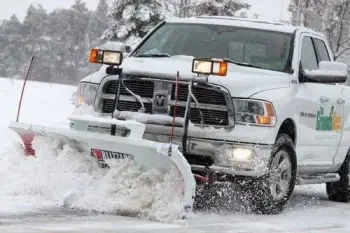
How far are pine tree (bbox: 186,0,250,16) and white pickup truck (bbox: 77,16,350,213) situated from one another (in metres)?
25.3

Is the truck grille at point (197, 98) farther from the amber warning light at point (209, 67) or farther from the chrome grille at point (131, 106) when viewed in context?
the amber warning light at point (209, 67)

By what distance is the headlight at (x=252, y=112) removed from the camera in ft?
23.7

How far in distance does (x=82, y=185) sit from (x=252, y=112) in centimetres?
155

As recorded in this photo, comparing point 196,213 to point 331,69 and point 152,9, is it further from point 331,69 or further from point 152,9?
point 152,9

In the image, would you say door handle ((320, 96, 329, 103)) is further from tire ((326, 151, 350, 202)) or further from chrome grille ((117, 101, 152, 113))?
chrome grille ((117, 101, 152, 113))

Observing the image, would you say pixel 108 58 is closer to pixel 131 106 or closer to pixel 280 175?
pixel 131 106

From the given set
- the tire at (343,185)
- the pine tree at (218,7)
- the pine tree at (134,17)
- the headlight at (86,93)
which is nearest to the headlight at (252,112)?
the headlight at (86,93)

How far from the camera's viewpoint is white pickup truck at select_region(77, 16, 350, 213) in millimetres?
7223

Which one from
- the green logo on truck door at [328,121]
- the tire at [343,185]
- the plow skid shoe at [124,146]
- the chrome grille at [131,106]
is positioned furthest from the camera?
the tire at [343,185]

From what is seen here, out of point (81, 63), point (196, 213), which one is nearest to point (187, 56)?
point (196, 213)

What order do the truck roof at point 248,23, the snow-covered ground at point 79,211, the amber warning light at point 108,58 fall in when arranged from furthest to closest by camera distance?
the truck roof at point 248,23
the amber warning light at point 108,58
the snow-covered ground at point 79,211

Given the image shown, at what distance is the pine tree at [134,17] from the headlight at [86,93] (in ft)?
78.7

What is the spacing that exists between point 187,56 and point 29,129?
1848 millimetres

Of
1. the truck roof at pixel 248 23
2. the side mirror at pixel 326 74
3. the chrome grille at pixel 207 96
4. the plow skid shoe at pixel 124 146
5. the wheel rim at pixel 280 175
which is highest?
the truck roof at pixel 248 23
